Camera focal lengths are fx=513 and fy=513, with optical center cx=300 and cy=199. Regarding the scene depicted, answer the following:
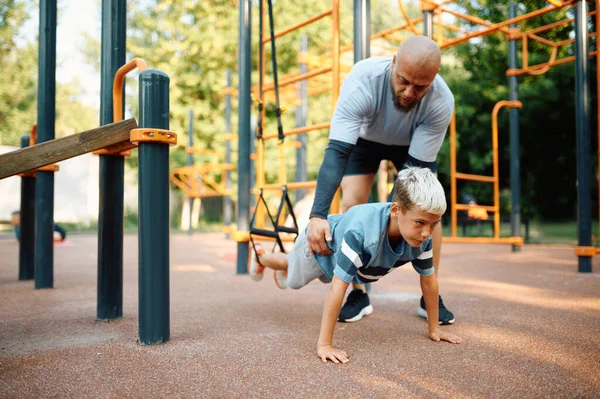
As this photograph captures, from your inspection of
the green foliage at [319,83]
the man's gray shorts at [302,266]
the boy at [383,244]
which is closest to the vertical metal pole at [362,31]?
the man's gray shorts at [302,266]

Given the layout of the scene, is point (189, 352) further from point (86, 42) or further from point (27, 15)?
point (86, 42)

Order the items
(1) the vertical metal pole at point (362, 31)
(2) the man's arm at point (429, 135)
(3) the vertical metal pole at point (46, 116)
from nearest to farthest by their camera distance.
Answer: (2) the man's arm at point (429, 135) < (3) the vertical metal pole at point (46, 116) < (1) the vertical metal pole at point (362, 31)

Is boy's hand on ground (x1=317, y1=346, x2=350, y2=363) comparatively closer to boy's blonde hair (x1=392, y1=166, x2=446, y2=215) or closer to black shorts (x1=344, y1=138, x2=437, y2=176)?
boy's blonde hair (x1=392, y1=166, x2=446, y2=215)

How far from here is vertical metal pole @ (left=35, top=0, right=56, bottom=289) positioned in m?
3.31

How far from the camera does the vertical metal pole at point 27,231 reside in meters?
3.99

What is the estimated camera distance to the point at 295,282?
2.49 metres

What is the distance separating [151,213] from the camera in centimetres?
200

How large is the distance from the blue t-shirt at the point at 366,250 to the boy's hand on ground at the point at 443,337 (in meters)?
0.25

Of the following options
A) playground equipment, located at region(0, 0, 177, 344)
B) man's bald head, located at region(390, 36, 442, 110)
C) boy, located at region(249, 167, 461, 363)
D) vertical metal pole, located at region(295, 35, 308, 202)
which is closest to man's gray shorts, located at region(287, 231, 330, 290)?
boy, located at region(249, 167, 461, 363)

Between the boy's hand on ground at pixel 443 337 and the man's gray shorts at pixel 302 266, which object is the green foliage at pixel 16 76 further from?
the boy's hand on ground at pixel 443 337

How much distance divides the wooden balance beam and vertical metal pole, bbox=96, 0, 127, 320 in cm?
47

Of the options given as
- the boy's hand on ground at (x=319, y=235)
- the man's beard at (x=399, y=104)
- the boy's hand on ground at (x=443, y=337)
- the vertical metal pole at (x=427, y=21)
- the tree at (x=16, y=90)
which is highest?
the tree at (x=16, y=90)

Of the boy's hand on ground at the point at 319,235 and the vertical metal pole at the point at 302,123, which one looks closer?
the boy's hand on ground at the point at 319,235

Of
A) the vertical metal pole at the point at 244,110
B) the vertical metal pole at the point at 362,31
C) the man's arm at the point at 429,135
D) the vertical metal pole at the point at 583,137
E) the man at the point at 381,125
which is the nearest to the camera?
the man at the point at 381,125
